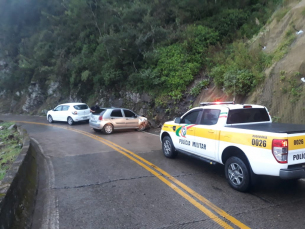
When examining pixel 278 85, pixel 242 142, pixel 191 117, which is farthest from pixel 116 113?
pixel 242 142

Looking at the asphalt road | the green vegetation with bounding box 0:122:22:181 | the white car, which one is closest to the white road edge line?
the asphalt road

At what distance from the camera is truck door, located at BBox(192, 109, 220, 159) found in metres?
6.21

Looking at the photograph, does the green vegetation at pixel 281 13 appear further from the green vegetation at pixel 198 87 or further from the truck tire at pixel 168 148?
the truck tire at pixel 168 148

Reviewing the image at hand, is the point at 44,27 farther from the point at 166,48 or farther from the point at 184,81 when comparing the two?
the point at 184,81

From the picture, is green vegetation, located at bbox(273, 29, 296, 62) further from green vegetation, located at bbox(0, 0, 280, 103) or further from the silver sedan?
the silver sedan

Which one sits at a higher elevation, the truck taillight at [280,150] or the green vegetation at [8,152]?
the truck taillight at [280,150]

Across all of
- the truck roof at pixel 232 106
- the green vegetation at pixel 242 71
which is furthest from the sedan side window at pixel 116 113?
the truck roof at pixel 232 106

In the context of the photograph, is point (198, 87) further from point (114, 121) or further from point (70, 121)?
point (70, 121)

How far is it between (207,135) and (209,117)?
21.6 inches

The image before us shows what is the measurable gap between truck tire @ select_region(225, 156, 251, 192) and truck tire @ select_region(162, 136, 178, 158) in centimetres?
262

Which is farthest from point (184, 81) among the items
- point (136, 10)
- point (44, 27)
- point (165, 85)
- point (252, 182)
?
point (44, 27)

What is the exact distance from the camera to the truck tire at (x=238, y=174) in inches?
207

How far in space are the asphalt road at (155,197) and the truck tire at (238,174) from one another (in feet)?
0.57

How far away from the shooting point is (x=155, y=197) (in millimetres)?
5297
